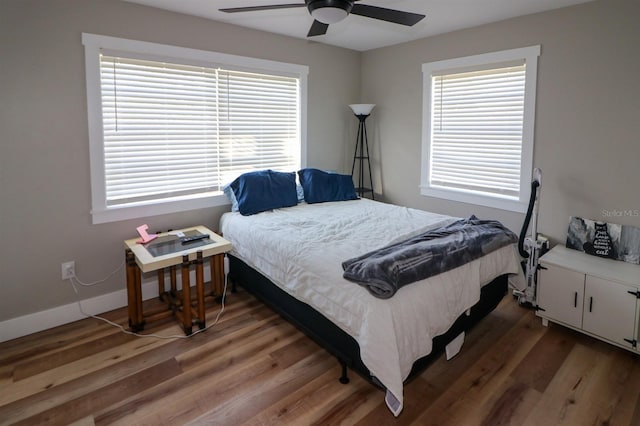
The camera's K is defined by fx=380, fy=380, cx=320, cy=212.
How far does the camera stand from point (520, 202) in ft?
11.4

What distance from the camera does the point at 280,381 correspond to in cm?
228

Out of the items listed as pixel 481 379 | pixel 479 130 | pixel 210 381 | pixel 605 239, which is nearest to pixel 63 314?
pixel 210 381

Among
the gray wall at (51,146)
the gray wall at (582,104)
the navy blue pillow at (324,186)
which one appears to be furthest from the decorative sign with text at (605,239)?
the gray wall at (51,146)

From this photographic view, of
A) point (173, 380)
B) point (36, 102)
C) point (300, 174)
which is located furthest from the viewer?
point (300, 174)

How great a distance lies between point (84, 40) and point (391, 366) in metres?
3.02

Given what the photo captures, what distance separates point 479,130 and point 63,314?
3.98 metres

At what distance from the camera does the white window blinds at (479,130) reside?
347 centimetres

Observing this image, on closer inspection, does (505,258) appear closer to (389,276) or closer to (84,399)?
(389,276)

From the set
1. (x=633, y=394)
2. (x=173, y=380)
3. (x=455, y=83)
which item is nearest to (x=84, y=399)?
(x=173, y=380)

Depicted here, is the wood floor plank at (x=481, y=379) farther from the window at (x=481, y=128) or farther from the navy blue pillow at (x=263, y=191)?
the navy blue pillow at (x=263, y=191)

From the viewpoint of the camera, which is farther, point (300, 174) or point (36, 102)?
point (300, 174)

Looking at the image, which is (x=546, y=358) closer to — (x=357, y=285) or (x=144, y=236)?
(x=357, y=285)

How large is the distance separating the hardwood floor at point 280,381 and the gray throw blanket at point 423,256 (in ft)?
2.26

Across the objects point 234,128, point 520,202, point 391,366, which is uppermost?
point 234,128
